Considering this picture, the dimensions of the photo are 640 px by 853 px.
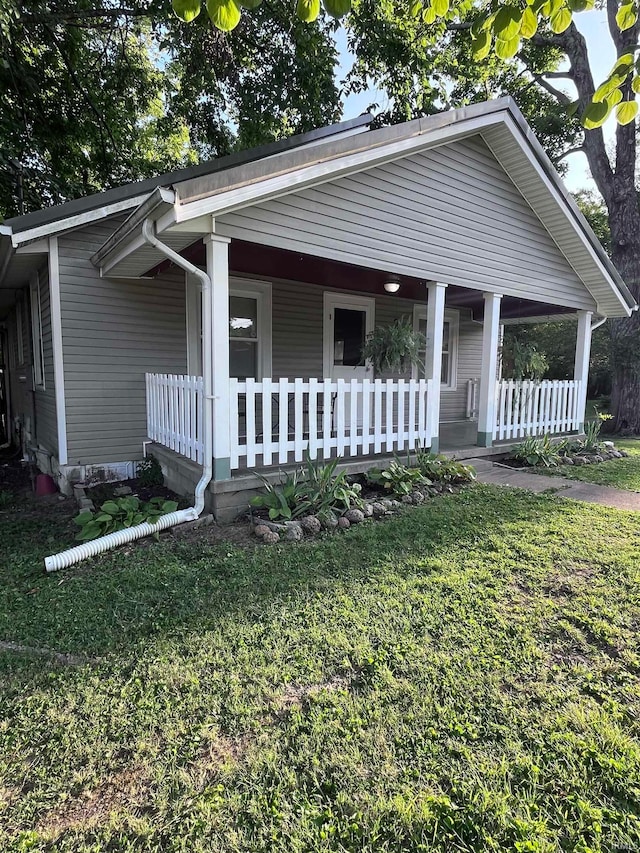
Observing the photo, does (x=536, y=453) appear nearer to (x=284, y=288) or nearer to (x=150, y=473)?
(x=284, y=288)

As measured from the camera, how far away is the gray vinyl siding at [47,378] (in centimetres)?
593

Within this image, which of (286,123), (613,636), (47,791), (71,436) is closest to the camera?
(47,791)

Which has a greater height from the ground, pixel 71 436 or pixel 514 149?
pixel 514 149

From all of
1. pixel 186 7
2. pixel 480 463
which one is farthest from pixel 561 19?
pixel 480 463

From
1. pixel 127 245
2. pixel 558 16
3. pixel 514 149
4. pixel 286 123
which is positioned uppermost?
pixel 286 123

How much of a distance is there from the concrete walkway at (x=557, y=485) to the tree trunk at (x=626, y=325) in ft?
23.2

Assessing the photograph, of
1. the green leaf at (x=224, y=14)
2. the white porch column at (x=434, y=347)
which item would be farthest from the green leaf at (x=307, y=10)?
the white porch column at (x=434, y=347)

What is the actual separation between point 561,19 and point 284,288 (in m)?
5.40

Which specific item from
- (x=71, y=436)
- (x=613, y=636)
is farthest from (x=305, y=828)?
(x=71, y=436)

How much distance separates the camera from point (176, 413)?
16.4ft

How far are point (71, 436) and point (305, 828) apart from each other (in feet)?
17.4

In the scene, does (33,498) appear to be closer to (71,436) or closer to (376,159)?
(71,436)

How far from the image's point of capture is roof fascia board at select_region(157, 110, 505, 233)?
371 cm

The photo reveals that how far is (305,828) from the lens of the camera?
1.44 meters
